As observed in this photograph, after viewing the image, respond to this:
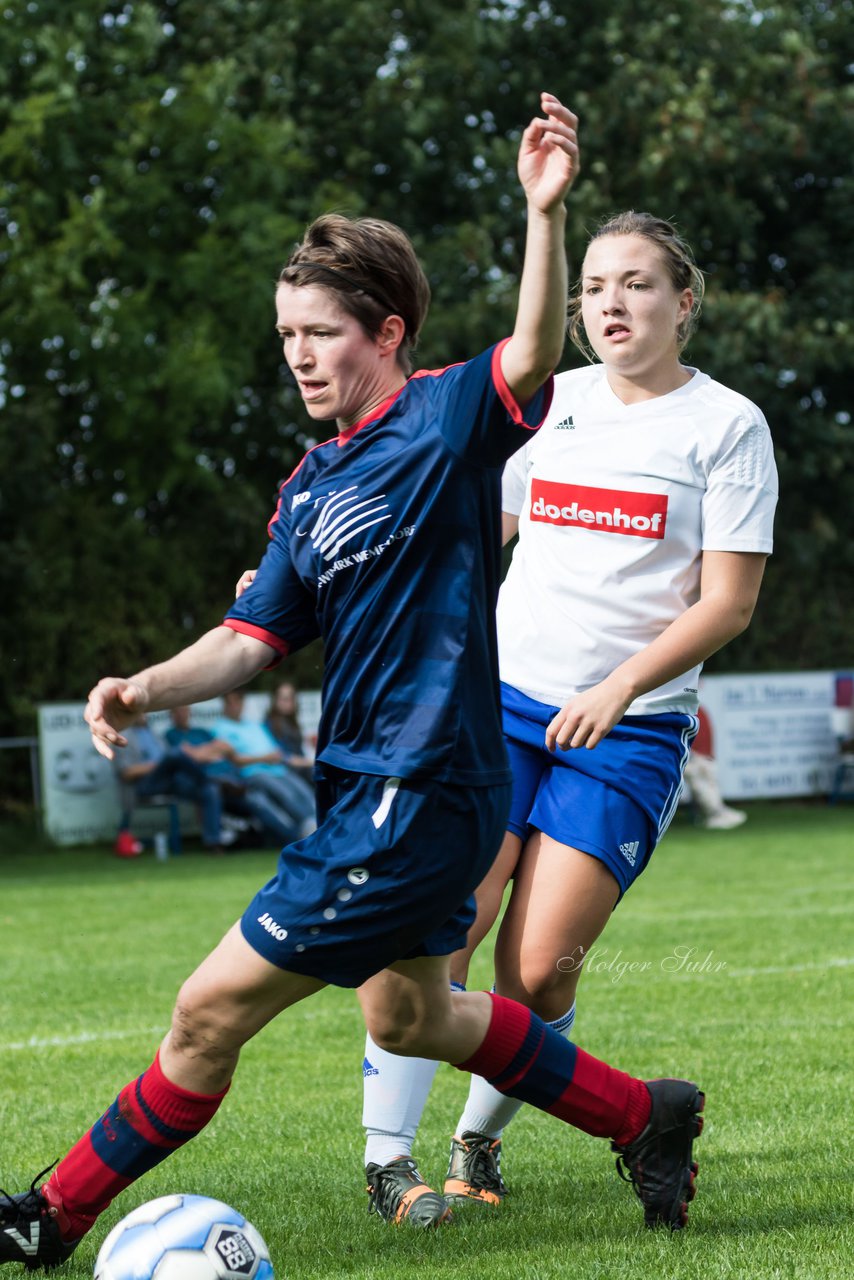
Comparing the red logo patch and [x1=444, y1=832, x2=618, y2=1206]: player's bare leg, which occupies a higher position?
the red logo patch

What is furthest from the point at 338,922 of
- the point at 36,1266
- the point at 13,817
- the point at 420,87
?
the point at 420,87

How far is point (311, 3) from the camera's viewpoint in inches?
903

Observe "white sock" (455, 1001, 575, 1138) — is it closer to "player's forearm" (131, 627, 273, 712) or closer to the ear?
"player's forearm" (131, 627, 273, 712)

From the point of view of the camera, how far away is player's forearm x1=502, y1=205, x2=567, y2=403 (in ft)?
9.25

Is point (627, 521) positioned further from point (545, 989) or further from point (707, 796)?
point (707, 796)

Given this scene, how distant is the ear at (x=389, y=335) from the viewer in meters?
3.29

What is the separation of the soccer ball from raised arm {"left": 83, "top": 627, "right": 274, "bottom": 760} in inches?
35.4

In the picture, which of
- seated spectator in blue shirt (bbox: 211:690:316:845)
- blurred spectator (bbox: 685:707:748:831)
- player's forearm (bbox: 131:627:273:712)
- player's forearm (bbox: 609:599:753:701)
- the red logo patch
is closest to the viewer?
player's forearm (bbox: 131:627:273:712)

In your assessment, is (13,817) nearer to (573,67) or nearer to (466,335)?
(466,335)

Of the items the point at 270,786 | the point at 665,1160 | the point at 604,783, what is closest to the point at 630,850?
the point at 604,783

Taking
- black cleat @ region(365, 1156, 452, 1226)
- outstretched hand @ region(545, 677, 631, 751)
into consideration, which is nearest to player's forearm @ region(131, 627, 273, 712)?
outstretched hand @ region(545, 677, 631, 751)

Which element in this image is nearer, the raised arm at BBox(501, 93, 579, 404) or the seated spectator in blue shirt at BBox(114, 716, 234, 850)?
the raised arm at BBox(501, 93, 579, 404)

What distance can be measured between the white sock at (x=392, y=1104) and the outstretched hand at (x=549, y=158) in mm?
2020

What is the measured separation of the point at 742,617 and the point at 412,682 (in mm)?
956
